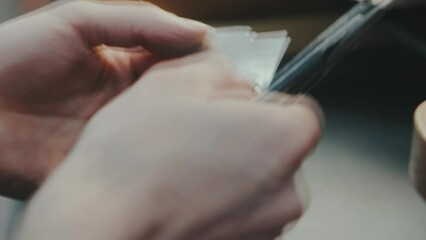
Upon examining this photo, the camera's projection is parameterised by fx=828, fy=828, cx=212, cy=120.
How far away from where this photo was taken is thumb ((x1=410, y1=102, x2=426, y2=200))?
0.50 meters

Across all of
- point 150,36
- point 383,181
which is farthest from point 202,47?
point 383,181

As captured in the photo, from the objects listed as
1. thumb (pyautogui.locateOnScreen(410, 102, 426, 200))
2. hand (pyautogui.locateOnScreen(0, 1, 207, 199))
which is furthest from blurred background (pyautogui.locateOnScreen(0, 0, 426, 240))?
hand (pyautogui.locateOnScreen(0, 1, 207, 199))

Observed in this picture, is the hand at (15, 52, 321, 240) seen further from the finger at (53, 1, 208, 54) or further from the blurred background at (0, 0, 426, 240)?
the blurred background at (0, 0, 426, 240)

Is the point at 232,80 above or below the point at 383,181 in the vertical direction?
above

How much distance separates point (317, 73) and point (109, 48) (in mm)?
129

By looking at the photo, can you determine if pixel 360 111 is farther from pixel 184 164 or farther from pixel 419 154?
pixel 184 164

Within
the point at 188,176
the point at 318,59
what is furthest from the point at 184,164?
the point at 318,59

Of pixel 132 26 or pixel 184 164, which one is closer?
pixel 184 164

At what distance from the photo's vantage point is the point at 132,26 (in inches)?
18.2

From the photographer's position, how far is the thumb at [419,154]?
50 cm

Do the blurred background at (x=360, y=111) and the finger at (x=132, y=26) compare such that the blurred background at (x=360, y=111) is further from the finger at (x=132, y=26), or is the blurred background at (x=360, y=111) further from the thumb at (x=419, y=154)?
the finger at (x=132, y=26)

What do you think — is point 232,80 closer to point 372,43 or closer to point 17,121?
point 17,121

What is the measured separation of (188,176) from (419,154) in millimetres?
214

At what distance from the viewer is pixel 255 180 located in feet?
1.12
